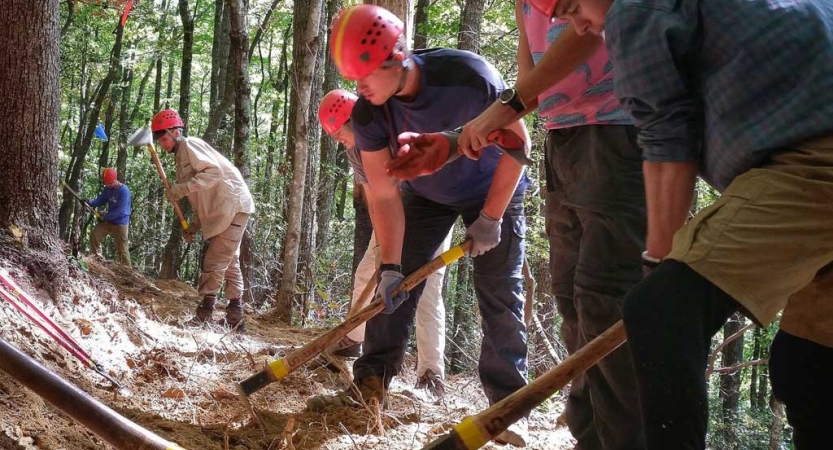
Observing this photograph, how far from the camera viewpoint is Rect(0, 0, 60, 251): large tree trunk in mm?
4457

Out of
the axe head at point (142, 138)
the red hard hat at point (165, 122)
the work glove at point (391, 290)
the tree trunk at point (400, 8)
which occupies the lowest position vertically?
the axe head at point (142, 138)

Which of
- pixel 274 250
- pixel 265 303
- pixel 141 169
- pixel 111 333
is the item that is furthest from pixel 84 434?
pixel 141 169

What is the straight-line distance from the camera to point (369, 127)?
11.9 ft

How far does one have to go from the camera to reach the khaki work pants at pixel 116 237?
40.7 feet

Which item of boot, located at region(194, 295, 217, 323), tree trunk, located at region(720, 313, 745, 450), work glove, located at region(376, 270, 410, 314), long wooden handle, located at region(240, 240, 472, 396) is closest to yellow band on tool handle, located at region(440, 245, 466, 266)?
long wooden handle, located at region(240, 240, 472, 396)

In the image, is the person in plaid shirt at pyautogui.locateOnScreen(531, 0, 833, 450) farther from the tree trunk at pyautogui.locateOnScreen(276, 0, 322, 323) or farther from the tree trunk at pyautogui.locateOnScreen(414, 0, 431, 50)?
the tree trunk at pyautogui.locateOnScreen(414, 0, 431, 50)

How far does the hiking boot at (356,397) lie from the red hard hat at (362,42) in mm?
1694

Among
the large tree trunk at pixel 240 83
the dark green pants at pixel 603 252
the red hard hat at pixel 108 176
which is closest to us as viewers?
the dark green pants at pixel 603 252

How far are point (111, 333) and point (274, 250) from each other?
32.6ft

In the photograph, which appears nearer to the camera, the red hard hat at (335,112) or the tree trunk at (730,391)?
the red hard hat at (335,112)

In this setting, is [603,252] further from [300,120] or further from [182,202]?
[182,202]

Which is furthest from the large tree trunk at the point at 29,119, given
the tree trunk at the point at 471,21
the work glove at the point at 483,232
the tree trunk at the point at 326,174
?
the tree trunk at the point at 326,174

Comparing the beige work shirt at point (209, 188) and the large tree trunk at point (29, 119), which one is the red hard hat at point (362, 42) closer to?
the large tree trunk at point (29, 119)

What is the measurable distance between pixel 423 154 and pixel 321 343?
1.17 m
